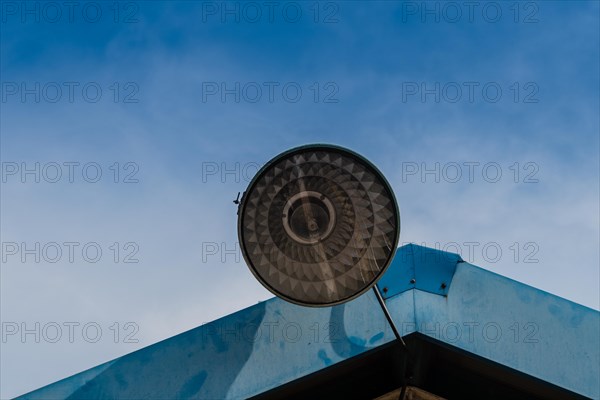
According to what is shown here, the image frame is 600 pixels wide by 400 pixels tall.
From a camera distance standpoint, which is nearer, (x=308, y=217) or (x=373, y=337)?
(x=308, y=217)

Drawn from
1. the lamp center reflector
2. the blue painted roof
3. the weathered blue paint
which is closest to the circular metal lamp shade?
the lamp center reflector

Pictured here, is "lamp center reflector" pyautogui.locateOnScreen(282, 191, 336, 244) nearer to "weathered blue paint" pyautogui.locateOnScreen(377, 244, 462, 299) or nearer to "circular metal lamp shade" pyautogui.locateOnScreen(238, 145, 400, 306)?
"circular metal lamp shade" pyautogui.locateOnScreen(238, 145, 400, 306)

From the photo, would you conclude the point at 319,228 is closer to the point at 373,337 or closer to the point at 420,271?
the point at 373,337

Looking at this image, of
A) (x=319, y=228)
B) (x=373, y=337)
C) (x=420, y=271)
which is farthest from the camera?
(x=420, y=271)

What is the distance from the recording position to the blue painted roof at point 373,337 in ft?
14.3

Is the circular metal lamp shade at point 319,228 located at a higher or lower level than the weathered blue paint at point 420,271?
lower

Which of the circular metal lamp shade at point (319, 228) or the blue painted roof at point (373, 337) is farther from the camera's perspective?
the blue painted roof at point (373, 337)

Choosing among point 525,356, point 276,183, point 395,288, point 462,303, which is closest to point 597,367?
point 525,356

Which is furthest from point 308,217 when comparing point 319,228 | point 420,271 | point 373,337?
point 420,271

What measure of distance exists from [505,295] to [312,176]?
185cm

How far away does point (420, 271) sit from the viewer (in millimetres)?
4699

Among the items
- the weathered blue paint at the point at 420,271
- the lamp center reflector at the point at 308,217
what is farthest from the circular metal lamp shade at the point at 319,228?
the weathered blue paint at the point at 420,271

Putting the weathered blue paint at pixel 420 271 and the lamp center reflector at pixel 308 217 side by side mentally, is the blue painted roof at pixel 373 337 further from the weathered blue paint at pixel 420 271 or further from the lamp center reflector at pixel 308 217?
the lamp center reflector at pixel 308 217

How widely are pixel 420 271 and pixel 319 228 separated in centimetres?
145
